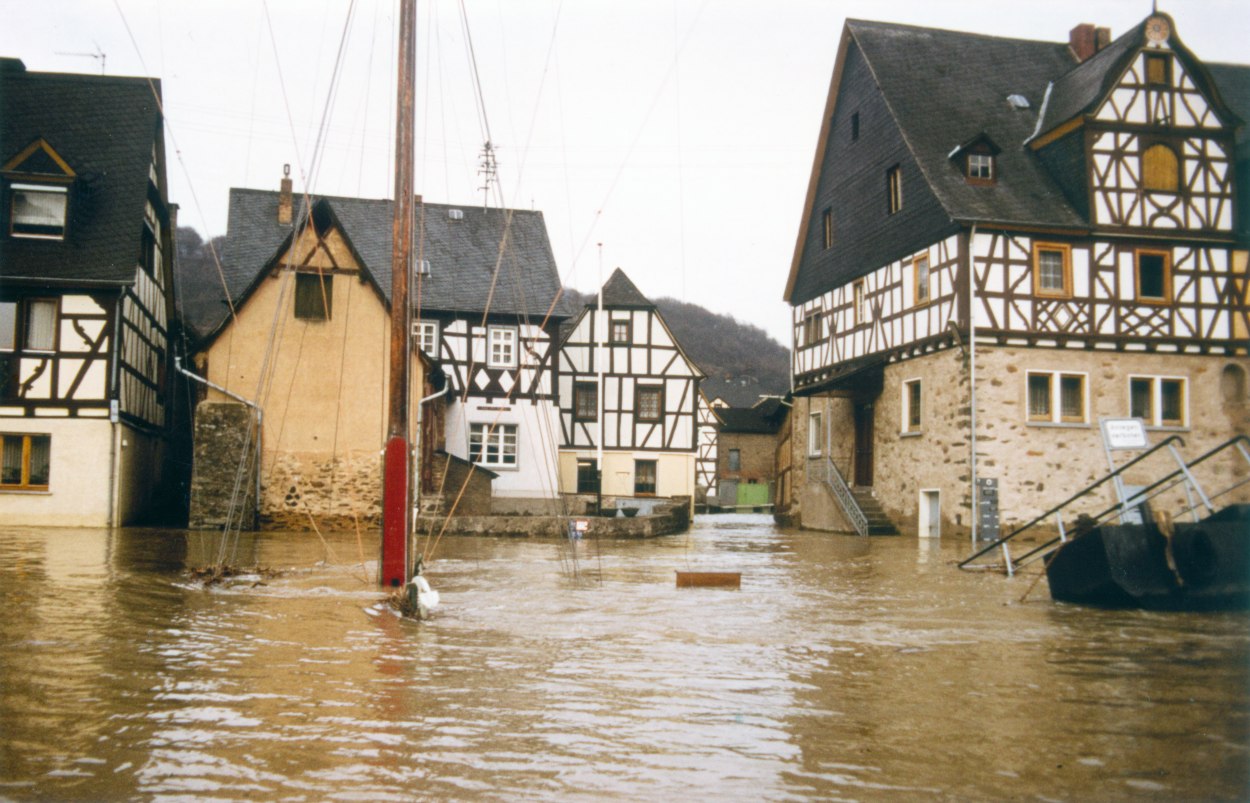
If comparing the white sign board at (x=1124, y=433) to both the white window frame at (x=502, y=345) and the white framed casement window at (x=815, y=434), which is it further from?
the white window frame at (x=502, y=345)

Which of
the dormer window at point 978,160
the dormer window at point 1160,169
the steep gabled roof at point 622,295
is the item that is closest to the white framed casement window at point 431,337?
the steep gabled roof at point 622,295

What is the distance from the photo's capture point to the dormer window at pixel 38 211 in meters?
26.5

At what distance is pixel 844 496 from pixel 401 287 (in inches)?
815

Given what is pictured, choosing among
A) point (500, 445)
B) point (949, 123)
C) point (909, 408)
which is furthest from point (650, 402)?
point (949, 123)

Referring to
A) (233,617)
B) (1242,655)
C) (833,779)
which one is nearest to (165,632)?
(233,617)

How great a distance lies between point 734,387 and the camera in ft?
297

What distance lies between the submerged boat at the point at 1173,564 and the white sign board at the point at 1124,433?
5.21ft

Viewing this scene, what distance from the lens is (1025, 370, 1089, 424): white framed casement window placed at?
1027 inches

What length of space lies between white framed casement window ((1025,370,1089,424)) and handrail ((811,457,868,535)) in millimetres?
5446

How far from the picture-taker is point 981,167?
2811 cm

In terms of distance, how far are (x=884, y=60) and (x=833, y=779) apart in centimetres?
2960

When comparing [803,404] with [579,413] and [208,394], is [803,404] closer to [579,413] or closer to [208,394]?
[579,413]

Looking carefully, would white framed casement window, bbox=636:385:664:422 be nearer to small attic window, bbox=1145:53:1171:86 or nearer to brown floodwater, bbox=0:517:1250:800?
small attic window, bbox=1145:53:1171:86

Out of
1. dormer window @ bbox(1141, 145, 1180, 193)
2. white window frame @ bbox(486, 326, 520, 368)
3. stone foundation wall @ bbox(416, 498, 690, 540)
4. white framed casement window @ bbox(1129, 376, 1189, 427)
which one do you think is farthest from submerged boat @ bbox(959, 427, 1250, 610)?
white window frame @ bbox(486, 326, 520, 368)
